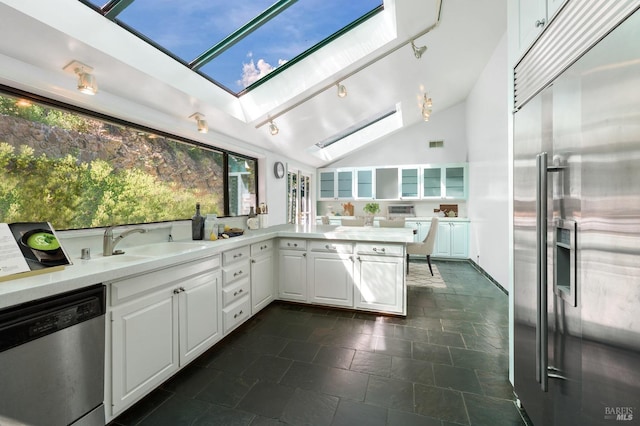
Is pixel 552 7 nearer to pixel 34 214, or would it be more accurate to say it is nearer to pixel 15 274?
pixel 15 274

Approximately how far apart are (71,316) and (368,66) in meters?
3.53

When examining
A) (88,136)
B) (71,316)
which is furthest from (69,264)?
(88,136)

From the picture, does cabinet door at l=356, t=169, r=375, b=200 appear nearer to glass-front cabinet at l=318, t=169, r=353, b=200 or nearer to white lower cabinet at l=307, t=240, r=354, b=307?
glass-front cabinet at l=318, t=169, r=353, b=200

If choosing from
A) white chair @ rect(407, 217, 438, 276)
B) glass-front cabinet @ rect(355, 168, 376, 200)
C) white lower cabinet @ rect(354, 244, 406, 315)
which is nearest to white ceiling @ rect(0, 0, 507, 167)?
glass-front cabinet @ rect(355, 168, 376, 200)

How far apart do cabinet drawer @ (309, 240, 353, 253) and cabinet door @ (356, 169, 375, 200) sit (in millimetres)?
3872

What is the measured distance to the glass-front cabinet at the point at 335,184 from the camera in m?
6.97

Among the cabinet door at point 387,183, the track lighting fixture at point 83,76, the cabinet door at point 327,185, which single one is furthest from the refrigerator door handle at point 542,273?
the cabinet door at point 327,185

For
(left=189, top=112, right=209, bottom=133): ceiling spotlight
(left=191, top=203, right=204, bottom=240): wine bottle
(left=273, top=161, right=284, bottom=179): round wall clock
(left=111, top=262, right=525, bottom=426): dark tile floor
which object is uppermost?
(left=189, top=112, right=209, bottom=133): ceiling spotlight

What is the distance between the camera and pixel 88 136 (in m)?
2.15

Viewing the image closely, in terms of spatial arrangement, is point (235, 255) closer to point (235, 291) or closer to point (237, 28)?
point (235, 291)

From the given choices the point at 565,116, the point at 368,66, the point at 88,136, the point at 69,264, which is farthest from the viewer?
the point at 368,66

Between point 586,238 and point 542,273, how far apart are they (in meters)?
0.32

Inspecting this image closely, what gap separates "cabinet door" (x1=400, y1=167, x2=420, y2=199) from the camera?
6395 millimetres

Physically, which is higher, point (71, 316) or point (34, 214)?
point (34, 214)
